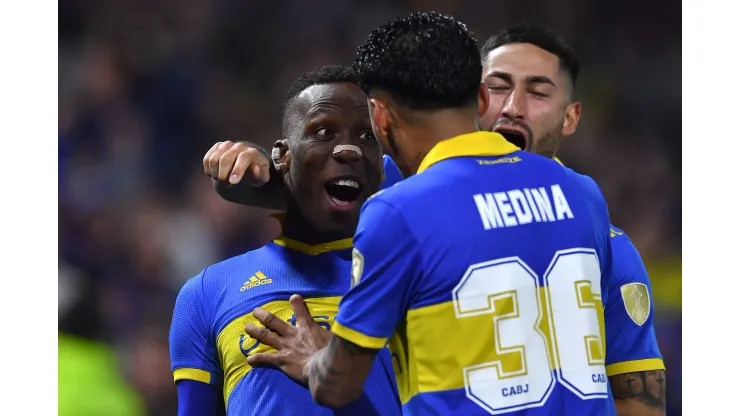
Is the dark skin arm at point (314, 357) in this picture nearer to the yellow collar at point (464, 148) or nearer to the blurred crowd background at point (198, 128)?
the yellow collar at point (464, 148)

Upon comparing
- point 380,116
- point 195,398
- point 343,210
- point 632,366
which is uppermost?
point 380,116

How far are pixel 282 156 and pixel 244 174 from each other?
217mm

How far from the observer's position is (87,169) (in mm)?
5859

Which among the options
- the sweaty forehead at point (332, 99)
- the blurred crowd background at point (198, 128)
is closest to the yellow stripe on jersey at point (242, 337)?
the sweaty forehead at point (332, 99)

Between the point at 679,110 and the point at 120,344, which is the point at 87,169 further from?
the point at 679,110

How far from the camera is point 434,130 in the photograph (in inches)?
84.7

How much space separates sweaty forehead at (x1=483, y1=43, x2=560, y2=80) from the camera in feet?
10.0

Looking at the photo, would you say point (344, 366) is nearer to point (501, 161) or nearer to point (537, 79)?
point (501, 161)

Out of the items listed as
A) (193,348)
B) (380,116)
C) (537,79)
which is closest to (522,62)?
(537,79)

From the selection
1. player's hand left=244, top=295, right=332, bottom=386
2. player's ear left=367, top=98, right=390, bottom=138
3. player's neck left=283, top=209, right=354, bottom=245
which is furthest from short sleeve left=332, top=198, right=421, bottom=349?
player's neck left=283, top=209, right=354, bottom=245

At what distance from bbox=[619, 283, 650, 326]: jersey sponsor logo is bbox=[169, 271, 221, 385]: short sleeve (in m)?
1.21

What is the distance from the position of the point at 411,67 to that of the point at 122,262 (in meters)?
3.90

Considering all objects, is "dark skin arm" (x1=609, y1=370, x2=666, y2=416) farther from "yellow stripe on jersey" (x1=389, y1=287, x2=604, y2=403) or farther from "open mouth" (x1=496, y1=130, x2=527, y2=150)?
"open mouth" (x1=496, y1=130, x2=527, y2=150)

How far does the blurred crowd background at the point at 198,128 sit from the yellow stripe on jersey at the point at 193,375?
7.89ft
